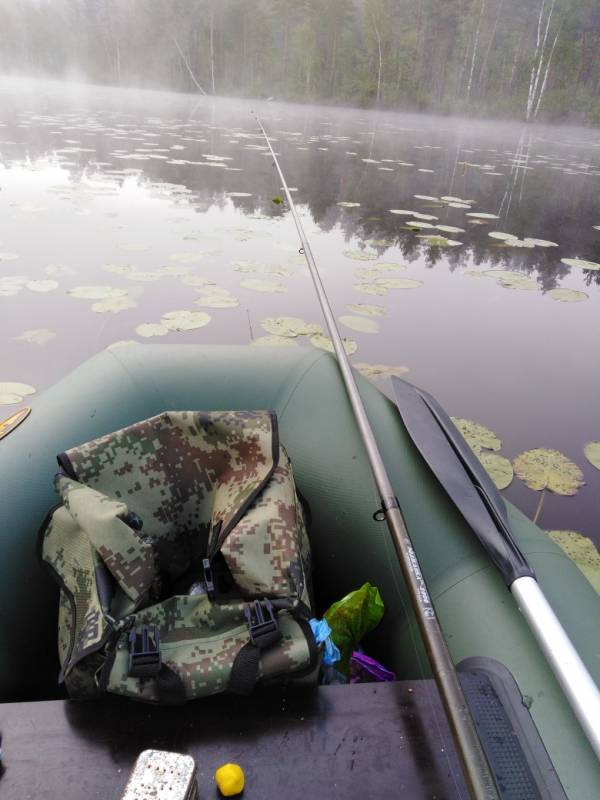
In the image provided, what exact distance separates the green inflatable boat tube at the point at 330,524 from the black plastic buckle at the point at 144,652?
0.85 feet

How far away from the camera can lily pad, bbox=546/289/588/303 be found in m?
2.84

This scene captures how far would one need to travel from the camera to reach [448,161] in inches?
308

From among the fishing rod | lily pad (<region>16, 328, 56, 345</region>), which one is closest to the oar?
the fishing rod

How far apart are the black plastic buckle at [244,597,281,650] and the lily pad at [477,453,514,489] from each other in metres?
1.02

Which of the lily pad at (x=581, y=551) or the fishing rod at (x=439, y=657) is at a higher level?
the fishing rod at (x=439, y=657)

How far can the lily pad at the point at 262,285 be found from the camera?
2.66 meters

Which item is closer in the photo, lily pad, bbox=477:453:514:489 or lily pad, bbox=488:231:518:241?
lily pad, bbox=477:453:514:489

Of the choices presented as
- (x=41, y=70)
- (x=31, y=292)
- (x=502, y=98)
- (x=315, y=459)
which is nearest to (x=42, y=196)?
(x=31, y=292)

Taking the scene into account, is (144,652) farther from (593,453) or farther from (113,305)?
(113,305)

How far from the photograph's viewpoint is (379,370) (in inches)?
80.7

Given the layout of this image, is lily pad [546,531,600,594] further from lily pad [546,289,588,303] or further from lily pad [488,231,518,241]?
lily pad [488,231,518,241]

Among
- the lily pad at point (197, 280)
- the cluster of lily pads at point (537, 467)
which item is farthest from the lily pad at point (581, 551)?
the lily pad at point (197, 280)

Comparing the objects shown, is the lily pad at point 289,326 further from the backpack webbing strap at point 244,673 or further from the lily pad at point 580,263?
the lily pad at point 580,263

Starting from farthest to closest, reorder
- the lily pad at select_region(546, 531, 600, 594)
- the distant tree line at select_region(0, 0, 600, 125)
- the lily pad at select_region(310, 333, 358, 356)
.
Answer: the distant tree line at select_region(0, 0, 600, 125) → the lily pad at select_region(310, 333, 358, 356) → the lily pad at select_region(546, 531, 600, 594)
